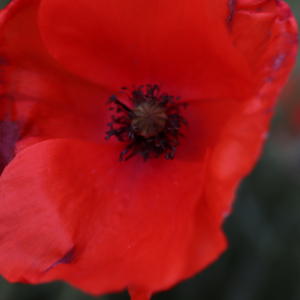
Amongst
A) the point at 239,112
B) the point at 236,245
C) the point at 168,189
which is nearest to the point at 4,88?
the point at 168,189

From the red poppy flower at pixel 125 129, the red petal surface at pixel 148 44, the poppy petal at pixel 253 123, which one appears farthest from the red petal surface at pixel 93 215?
the red petal surface at pixel 148 44

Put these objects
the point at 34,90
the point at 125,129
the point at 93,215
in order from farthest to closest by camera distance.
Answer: the point at 125,129 → the point at 34,90 → the point at 93,215

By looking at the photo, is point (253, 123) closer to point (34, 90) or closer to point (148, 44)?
point (148, 44)

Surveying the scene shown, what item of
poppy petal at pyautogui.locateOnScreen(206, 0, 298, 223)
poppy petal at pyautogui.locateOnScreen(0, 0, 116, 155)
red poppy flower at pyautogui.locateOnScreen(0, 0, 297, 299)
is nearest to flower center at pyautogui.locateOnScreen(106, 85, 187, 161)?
red poppy flower at pyautogui.locateOnScreen(0, 0, 297, 299)

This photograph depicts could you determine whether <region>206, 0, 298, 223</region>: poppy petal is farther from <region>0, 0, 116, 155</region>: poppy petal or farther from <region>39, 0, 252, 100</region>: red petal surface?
<region>0, 0, 116, 155</region>: poppy petal

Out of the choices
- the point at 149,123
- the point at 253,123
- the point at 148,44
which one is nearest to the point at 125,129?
the point at 149,123
